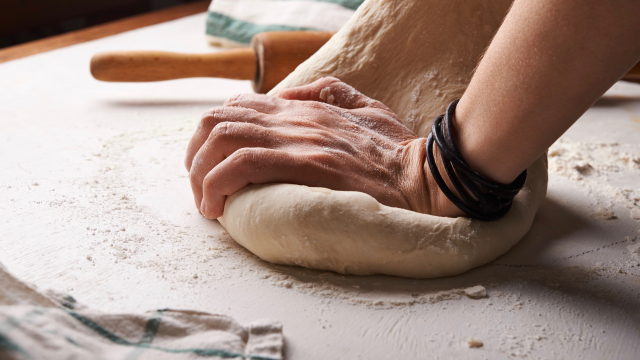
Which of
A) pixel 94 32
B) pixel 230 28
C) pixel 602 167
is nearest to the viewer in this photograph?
pixel 602 167

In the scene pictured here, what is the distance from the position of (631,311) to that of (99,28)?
10.1ft

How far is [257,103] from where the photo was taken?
1.08 meters

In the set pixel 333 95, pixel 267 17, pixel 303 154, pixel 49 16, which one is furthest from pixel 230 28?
pixel 303 154

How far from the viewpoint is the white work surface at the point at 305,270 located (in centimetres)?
75

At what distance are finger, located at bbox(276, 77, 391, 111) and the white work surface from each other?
1.22 feet

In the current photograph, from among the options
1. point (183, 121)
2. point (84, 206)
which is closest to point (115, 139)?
point (183, 121)

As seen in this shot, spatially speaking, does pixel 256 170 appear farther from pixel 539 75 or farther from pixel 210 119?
pixel 539 75

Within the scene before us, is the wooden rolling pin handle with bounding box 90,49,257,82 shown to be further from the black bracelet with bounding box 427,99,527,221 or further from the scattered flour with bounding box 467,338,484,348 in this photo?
the scattered flour with bounding box 467,338,484,348

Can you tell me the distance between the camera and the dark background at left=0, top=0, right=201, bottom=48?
9.70ft

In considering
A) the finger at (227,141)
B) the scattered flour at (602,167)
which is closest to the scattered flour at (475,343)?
the finger at (227,141)

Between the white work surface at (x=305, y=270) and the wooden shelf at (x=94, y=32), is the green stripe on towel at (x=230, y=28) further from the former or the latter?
the white work surface at (x=305, y=270)

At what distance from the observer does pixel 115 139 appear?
4.86ft

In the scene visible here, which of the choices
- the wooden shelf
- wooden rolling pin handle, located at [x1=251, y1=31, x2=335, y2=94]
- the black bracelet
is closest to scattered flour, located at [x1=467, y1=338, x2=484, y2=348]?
the black bracelet

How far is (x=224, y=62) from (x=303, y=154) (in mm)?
1180
